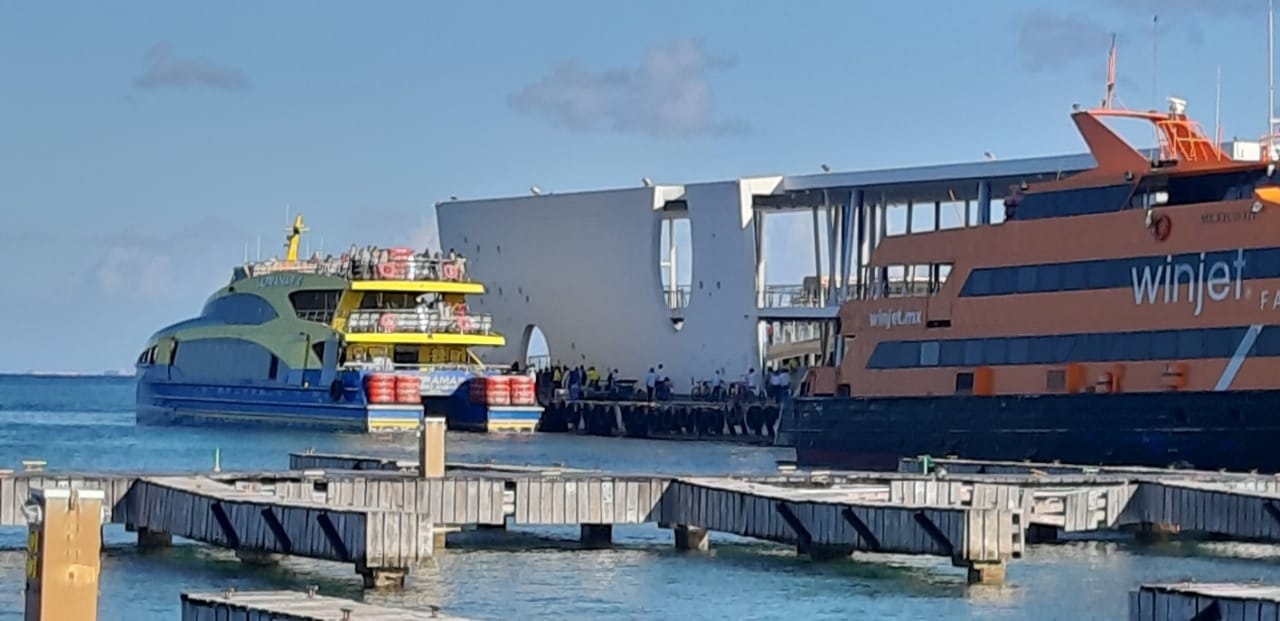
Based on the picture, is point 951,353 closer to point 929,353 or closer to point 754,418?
point 929,353

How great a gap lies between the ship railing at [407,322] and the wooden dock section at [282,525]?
43630 mm

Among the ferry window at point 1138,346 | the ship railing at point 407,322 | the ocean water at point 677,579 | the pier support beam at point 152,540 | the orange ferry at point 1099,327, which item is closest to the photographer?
the ocean water at point 677,579

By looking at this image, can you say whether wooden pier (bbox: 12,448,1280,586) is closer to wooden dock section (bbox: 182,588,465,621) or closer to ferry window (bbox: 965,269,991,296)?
wooden dock section (bbox: 182,588,465,621)

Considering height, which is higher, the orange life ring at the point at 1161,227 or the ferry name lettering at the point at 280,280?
the ferry name lettering at the point at 280,280

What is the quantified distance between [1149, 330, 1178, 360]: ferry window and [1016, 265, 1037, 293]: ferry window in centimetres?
275

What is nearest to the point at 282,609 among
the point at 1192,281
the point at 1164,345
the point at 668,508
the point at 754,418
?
the point at 668,508

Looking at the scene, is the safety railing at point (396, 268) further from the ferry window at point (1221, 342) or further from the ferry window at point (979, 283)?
the ferry window at point (1221, 342)

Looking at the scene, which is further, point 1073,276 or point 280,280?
point 280,280

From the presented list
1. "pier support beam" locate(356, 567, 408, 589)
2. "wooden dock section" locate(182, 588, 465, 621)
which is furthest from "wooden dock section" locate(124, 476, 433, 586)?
"wooden dock section" locate(182, 588, 465, 621)

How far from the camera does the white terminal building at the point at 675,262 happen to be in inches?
2832

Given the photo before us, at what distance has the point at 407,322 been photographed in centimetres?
7544

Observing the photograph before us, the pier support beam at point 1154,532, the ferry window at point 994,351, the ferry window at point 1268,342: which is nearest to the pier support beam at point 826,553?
the pier support beam at point 1154,532

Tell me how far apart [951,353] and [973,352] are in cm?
57

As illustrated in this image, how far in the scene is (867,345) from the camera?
46.9 m
